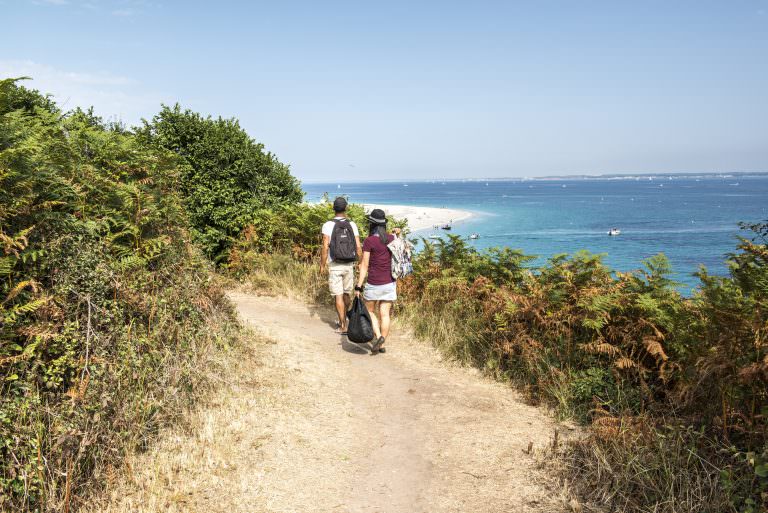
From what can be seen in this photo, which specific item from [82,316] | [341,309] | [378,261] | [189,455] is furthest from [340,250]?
[189,455]

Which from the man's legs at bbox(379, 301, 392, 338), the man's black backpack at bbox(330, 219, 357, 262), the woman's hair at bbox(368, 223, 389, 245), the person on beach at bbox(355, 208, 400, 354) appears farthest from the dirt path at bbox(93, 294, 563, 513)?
the woman's hair at bbox(368, 223, 389, 245)

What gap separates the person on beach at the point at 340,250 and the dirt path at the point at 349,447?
170cm

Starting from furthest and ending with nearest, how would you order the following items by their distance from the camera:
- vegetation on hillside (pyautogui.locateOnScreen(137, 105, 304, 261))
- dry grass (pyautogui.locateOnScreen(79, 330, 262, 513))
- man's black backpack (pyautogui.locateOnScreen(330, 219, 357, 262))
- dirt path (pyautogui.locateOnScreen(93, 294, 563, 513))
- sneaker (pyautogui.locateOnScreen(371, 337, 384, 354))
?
vegetation on hillside (pyautogui.locateOnScreen(137, 105, 304, 261))
man's black backpack (pyautogui.locateOnScreen(330, 219, 357, 262))
sneaker (pyautogui.locateOnScreen(371, 337, 384, 354))
dirt path (pyautogui.locateOnScreen(93, 294, 563, 513))
dry grass (pyautogui.locateOnScreen(79, 330, 262, 513))

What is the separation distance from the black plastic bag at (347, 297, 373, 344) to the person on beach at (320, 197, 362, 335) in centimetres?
109

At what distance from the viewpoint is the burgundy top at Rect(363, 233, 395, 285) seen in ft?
27.6

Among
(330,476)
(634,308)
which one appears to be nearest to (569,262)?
(634,308)

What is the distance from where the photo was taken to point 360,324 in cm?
820

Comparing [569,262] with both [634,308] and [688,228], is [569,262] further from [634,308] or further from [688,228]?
[688,228]

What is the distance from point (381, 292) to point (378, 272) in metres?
0.37

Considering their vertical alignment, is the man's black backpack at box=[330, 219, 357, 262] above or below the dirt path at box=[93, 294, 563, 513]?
above

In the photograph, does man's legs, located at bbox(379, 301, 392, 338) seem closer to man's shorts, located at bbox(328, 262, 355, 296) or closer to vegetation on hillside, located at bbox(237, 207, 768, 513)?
man's shorts, located at bbox(328, 262, 355, 296)

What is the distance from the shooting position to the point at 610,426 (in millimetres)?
4953

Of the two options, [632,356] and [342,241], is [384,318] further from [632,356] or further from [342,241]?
[632,356]

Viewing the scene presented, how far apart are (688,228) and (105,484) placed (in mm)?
90335
